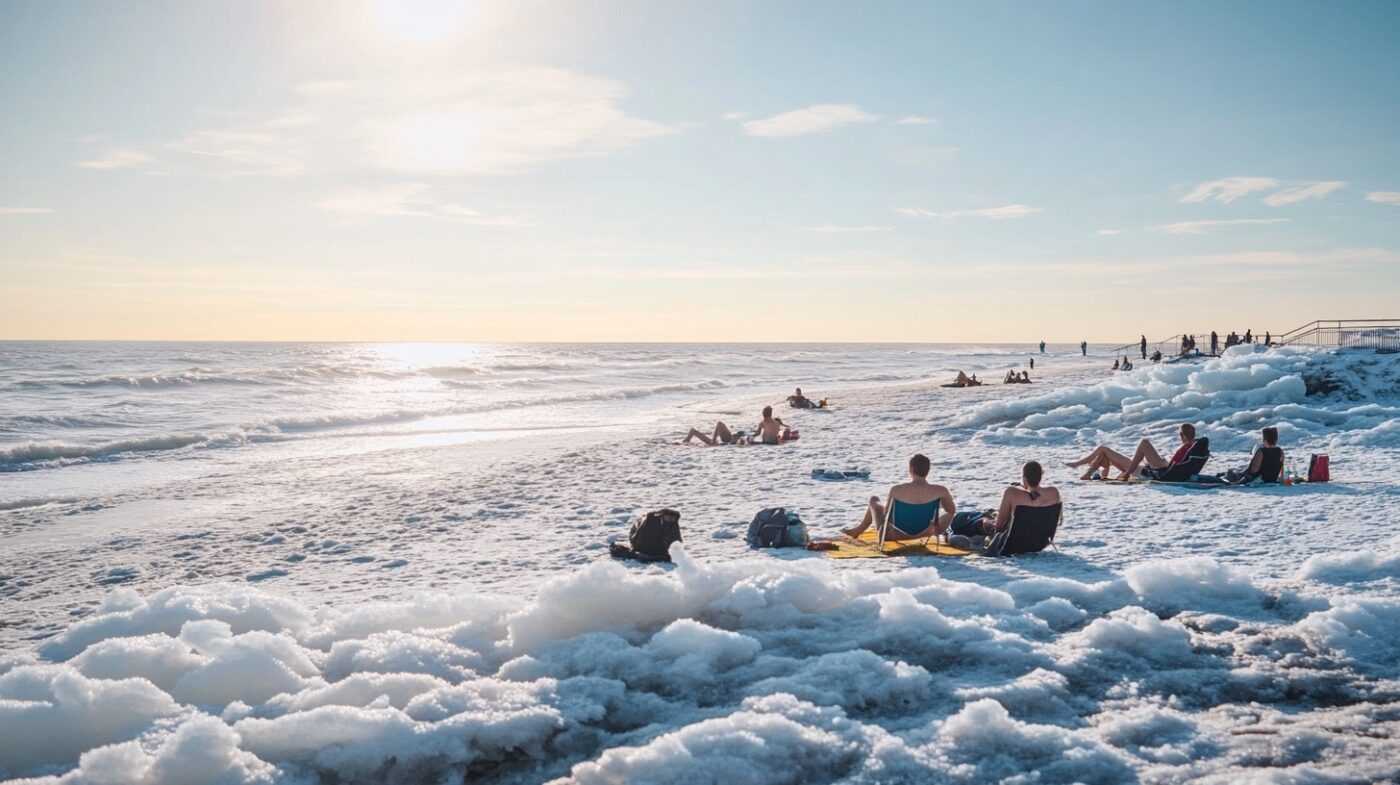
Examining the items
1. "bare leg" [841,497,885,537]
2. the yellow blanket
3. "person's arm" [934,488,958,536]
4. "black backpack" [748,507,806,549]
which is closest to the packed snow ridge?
the yellow blanket

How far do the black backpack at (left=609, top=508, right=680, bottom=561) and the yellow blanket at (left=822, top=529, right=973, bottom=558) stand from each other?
1.74m

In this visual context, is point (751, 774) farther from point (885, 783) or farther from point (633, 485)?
point (633, 485)

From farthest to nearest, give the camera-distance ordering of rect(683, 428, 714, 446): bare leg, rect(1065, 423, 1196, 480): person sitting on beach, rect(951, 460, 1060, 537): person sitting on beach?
1. rect(683, 428, 714, 446): bare leg
2. rect(1065, 423, 1196, 480): person sitting on beach
3. rect(951, 460, 1060, 537): person sitting on beach

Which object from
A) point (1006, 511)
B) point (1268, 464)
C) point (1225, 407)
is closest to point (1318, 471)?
point (1268, 464)

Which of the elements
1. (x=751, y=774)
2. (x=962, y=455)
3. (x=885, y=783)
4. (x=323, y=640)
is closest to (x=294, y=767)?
(x=323, y=640)

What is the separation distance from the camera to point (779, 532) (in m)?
9.70

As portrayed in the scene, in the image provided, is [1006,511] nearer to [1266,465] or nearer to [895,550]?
[895,550]

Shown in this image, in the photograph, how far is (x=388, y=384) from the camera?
171ft

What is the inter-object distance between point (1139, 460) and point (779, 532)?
7284 millimetres

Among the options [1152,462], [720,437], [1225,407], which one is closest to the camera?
[1152,462]

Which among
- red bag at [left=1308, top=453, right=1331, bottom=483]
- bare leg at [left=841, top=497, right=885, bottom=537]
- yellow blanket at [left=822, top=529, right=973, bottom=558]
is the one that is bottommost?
yellow blanket at [left=822, top=529, right=973, bottom=558]

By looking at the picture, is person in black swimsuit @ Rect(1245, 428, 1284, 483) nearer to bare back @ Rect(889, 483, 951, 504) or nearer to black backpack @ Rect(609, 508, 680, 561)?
bare back @ Rect(889, 483, 951, 504)

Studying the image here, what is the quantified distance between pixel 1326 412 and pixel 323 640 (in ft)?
66.2

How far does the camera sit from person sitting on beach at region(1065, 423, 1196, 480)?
43.1 ft
